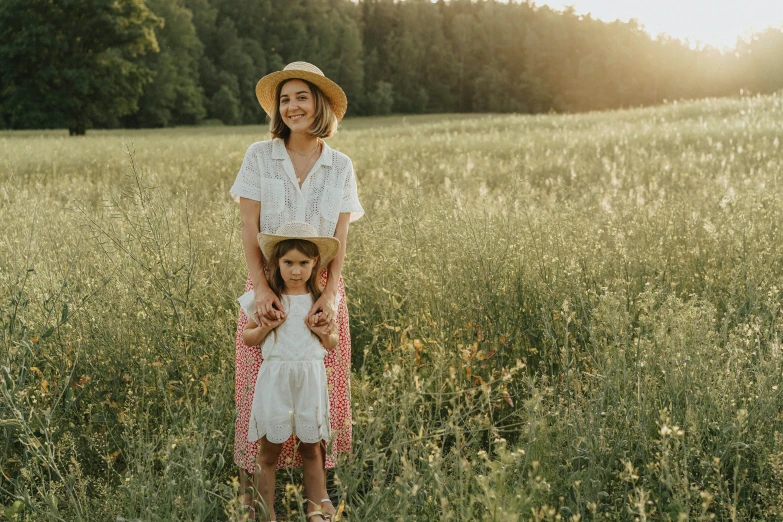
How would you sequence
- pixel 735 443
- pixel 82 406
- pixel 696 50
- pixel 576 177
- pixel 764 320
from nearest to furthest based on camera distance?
pixel 735 443
pixel 82 406
pixel 764 320
pixel 576 177
pixel 696 50

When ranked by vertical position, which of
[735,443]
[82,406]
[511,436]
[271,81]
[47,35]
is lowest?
[511,436]

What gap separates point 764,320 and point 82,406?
348 centimetres

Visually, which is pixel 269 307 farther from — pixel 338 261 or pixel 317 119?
pixel 317 119

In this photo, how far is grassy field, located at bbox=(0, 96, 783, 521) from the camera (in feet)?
7.90

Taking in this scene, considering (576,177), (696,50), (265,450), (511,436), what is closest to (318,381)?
(265,450)

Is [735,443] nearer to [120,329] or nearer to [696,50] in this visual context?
[120,329]

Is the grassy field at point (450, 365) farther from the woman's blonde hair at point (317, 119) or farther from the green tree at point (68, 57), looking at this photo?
the green tree at point (68, 57)

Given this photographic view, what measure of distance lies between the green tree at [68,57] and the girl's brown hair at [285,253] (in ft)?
126

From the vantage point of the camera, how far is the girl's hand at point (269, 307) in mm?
2736

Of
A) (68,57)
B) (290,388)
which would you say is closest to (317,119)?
(290,388)

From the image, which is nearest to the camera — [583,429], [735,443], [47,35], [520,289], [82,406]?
[735,443]

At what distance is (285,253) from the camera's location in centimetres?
278

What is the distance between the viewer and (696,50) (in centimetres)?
7269

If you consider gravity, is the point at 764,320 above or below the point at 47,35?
below
